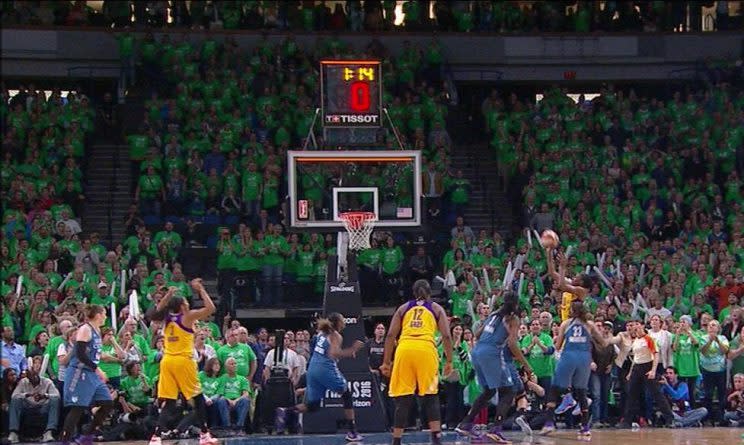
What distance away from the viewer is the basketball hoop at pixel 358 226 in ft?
72.3

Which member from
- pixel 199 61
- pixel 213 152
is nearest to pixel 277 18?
pixel 199 61

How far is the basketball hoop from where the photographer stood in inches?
868

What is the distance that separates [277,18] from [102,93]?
472 centimetres

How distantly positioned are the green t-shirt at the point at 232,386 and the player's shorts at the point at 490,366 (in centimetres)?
461

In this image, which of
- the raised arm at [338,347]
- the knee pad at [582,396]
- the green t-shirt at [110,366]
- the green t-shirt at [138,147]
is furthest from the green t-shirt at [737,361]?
the green t-shirt at [138,147]

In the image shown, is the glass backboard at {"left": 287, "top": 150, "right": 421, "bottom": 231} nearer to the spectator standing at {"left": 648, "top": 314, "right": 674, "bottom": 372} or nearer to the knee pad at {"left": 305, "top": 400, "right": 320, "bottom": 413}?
the knee pad at {"left": 305, "top": 400, "right": 320, "bottom": 413}

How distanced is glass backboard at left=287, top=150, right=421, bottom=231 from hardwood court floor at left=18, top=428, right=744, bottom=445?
3212mm

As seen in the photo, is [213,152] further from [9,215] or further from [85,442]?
[85,442]

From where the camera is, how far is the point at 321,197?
23.4 m

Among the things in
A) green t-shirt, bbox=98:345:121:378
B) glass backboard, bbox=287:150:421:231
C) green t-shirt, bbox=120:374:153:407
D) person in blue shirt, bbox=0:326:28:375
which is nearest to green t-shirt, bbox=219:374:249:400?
green t-shirt, bbox=120:374:153:407

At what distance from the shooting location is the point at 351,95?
21969 mm

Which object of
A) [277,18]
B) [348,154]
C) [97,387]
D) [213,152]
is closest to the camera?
[97,387]

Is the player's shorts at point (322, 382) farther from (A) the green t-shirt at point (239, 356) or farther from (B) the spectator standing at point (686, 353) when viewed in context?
(B) the spectator standing at point (686, 353)

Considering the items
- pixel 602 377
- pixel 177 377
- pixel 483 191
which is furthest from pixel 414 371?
pixel 483 191
